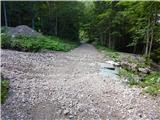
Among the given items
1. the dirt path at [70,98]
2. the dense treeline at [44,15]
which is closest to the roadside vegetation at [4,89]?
the dirt path at [70,98]

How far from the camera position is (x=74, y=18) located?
3919cm

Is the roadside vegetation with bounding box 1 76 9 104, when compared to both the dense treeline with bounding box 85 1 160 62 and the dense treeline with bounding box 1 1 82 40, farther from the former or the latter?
the dense treeline with bounding box 1 1 82 40

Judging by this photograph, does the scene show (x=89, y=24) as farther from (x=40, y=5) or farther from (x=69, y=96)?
(x=69, y=96)

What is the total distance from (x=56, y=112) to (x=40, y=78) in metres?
3.50

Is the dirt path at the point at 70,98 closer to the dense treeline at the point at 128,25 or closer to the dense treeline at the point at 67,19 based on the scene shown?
the dense treeline at the point at 128,25

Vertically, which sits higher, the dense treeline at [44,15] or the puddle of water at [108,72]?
the dense treeline at [44,15]

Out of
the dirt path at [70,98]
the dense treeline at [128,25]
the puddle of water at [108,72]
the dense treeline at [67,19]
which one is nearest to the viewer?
the dirt path at [70,98]

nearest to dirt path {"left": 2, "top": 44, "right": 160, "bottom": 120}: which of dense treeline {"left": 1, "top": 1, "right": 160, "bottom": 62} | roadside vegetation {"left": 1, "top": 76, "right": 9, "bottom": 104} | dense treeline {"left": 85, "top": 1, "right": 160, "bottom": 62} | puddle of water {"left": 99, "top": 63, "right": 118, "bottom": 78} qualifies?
roadside vegetation {"left": 1, "top": 76, "right": 9, "bottom": 104}

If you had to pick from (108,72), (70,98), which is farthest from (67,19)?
(70,98)

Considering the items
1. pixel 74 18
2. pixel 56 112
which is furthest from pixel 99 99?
pixel 74 18

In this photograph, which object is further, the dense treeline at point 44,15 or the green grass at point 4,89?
the dense treeline at point 44,15

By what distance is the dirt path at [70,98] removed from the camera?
708 cm

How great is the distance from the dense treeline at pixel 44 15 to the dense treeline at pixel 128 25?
4.49 meters

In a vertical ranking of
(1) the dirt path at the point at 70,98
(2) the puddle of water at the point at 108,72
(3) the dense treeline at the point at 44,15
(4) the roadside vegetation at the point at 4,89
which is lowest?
(2) the puddle of water at the point at 108,72
